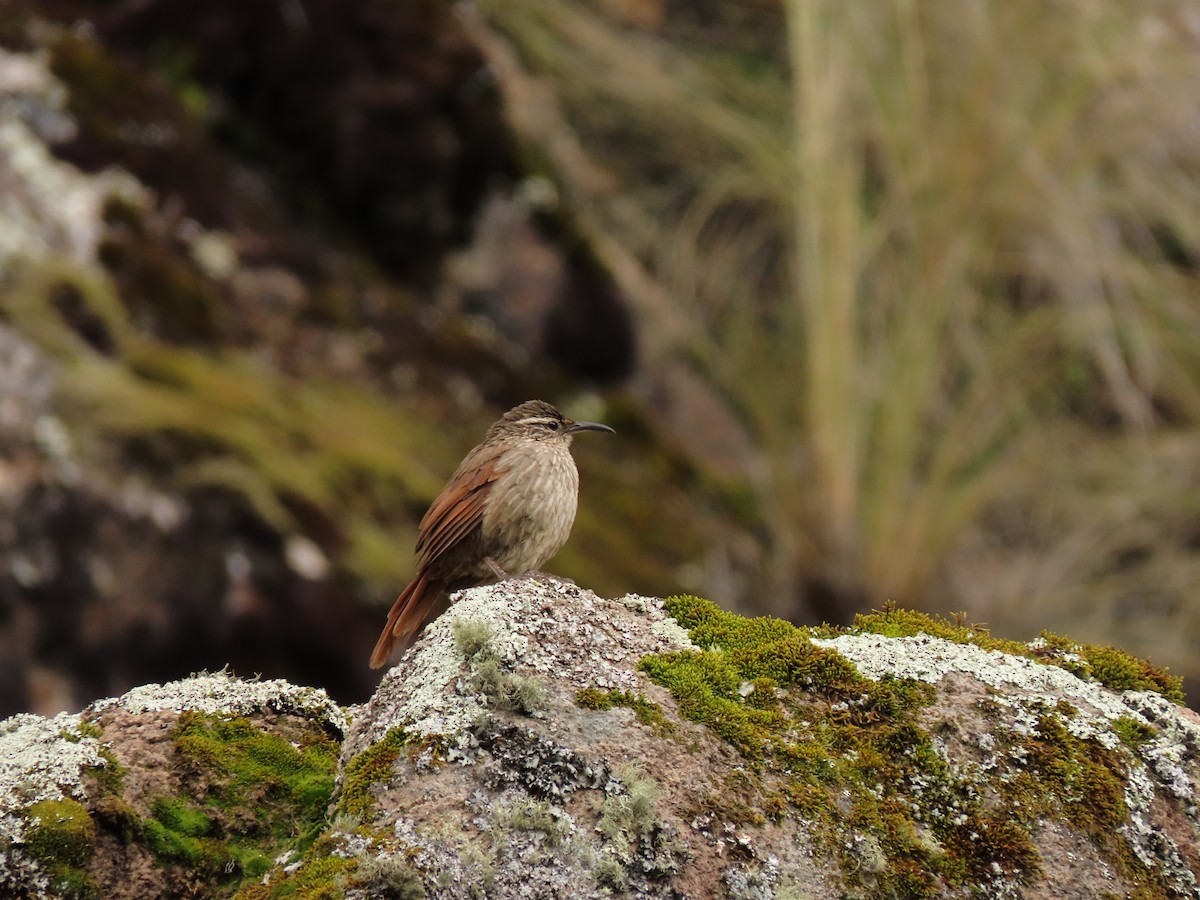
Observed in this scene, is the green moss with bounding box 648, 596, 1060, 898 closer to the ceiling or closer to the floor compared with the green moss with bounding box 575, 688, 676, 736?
closer to the floor

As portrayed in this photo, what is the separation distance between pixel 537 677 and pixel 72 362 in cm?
459

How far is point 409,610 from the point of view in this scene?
206 inches

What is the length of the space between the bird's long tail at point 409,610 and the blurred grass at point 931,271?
13.6 ft

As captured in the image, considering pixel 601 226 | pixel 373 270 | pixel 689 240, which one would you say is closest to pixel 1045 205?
pixel 689 240

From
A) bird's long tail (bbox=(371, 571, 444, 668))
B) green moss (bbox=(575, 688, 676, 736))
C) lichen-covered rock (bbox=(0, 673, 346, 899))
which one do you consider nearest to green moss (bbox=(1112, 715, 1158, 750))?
green moss (bbox=(575, 688, 676, 736))

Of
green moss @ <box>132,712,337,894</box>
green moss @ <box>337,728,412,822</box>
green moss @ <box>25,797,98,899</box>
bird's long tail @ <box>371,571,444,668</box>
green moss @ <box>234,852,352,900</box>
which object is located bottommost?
bird's long tail @ <box>371,571,444,668</box>

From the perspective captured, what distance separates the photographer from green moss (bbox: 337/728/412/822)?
3.02 meters

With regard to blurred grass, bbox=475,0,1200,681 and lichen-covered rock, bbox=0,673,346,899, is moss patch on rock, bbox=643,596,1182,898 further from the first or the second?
blurred grass, bbox=475,0,1200,681

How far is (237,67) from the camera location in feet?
32.9

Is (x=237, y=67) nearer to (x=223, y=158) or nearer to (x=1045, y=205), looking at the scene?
(x=223, y=158)

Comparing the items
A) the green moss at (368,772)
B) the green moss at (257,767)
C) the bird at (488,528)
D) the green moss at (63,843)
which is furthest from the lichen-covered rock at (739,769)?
the bird at (488,528)

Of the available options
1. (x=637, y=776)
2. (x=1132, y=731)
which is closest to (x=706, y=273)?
(x=1132, y=731)

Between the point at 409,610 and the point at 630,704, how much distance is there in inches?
82.2

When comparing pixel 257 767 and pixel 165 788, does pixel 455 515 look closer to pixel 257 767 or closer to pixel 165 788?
pixel 257 767
